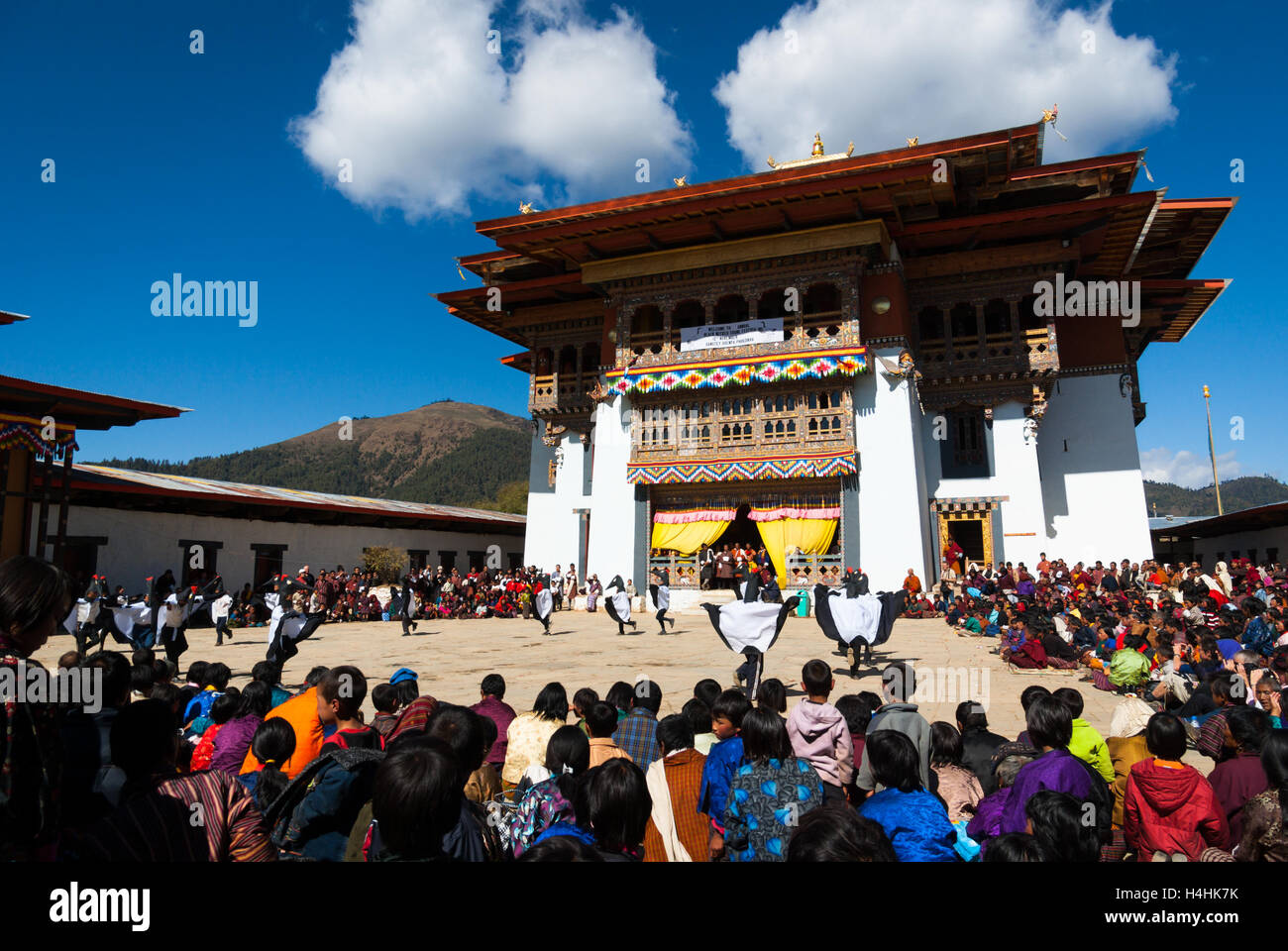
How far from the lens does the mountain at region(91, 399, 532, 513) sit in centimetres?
11794

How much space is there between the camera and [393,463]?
13488 cm

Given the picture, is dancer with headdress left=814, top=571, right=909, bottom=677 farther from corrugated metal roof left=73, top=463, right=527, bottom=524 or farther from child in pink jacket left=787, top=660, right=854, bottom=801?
corrugated metal roof left=73, top=463, right=527, bottom=524

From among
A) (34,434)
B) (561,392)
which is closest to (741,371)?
(561,392)

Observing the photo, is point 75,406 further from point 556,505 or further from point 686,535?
point 686,535

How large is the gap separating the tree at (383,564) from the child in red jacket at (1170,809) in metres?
26.8

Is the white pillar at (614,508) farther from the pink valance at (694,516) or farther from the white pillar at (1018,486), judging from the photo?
the white pillar at (1018,486)

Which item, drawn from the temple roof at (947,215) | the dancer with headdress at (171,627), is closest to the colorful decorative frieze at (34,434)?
the dancer with headdress at (171,627)

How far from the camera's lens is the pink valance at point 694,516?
2308 centimetres

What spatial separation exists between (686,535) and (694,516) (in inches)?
25.4

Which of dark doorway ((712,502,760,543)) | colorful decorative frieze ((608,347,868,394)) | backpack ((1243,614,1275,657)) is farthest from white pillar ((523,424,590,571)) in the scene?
backpack ((1243,614,1275,657))

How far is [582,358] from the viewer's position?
29172mm

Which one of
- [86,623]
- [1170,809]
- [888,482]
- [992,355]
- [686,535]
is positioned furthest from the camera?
[686,535]
